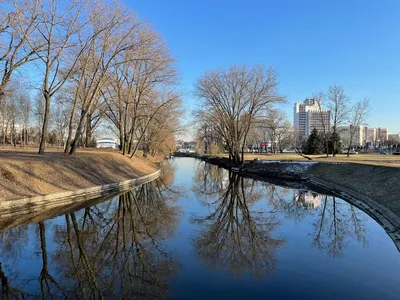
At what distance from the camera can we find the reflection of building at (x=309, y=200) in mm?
16755

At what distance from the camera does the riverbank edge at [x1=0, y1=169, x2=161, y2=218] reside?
39.7ft

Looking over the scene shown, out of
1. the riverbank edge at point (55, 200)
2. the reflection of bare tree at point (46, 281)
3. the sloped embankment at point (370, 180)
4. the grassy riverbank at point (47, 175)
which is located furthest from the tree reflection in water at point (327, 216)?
the grassy riverbank at point (47, 175)

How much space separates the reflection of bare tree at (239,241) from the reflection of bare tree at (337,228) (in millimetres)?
1526

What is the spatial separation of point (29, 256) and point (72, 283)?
2331 mm

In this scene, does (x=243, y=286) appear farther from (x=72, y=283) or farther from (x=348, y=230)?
(x=348, y=230)

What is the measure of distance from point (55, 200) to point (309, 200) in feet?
47.3

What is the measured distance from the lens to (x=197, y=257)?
26.4 feet

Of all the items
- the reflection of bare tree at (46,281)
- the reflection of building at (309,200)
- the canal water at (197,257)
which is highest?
the reflection of bare tree at (46,281)

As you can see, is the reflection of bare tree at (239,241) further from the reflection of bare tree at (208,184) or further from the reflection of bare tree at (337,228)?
the reflection of bare tree at (208,184)

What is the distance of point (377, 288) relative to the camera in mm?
6395

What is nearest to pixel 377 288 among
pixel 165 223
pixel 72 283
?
pixel 72 283

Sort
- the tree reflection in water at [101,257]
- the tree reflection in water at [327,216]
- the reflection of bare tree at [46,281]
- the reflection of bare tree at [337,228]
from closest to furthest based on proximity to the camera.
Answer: the reflection of bare tree at [46,281] → the tree reflection in water at [101,257] → the reflection of bare tree at [337,228] → the tree reflection in water at [327,216]

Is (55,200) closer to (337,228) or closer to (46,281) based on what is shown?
(46,281)

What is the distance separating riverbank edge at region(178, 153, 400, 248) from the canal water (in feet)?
1.53
